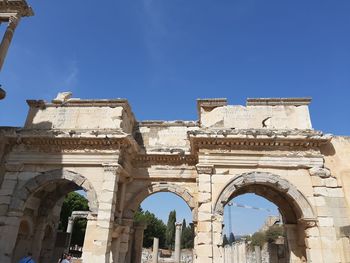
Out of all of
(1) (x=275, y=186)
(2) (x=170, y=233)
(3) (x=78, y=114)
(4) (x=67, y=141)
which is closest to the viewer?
(1) (x=275, y=186)

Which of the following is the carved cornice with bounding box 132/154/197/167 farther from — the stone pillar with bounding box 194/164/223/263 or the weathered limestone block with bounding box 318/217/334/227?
the weathered limestone block with bounding box 318/217/334/227

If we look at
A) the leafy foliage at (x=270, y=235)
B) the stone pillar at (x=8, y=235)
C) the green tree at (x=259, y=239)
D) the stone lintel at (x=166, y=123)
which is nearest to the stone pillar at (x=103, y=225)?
the stone pillar at (x=8, y=235)

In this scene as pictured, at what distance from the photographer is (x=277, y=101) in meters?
10.6

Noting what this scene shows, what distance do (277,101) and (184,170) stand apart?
4203mm

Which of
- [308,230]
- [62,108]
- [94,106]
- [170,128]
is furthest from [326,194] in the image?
[62,108]

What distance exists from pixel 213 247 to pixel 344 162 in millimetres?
5022

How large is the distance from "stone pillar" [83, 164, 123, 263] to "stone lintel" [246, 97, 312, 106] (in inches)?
204

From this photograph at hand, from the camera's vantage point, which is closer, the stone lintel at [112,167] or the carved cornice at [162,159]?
the stone lintel at [112,167]

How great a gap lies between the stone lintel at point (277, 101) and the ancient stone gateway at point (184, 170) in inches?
1.4

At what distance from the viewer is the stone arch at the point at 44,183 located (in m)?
9.52

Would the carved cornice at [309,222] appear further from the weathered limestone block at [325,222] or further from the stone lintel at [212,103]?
the stone lintel at [212,103]

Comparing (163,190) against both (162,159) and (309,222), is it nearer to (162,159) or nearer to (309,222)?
(162,159)

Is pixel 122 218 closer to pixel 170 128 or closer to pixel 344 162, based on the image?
pixel 170 128

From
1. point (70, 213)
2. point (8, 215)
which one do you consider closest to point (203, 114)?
point (8, 215)
